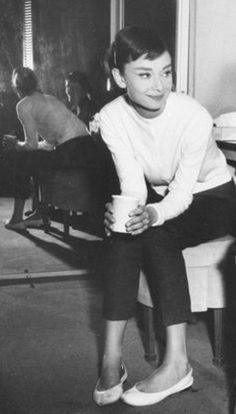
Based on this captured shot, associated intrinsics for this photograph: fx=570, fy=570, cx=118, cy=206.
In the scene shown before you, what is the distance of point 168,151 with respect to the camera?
5.84 feet

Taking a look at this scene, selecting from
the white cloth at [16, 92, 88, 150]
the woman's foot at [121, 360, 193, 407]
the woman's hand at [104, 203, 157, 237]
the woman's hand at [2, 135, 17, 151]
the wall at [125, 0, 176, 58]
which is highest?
the wall at [125, 0, 176, 58]

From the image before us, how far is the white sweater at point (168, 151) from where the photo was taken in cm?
171

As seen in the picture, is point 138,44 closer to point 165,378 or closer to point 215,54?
point 165,378

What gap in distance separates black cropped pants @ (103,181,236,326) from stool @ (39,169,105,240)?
1.94 meters

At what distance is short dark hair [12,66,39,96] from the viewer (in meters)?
3.61

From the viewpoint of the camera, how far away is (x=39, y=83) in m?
3.81

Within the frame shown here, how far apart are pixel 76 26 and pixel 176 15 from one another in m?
2.06

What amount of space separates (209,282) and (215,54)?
1.66 m

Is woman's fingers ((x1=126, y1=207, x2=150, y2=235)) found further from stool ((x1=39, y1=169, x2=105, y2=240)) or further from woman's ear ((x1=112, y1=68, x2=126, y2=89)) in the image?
stool ((x1=39, y1=169, x2=105, y2=240))

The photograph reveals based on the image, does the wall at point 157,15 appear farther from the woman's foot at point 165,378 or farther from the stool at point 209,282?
the woman's foot at point 165,378

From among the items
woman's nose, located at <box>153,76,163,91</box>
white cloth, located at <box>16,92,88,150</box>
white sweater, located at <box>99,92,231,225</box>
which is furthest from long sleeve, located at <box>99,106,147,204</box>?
white cloth, located at <box>16,92,88,150</box>

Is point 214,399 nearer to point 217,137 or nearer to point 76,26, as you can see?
point 217,137

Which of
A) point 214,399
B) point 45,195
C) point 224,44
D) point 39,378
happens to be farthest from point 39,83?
point 214,399

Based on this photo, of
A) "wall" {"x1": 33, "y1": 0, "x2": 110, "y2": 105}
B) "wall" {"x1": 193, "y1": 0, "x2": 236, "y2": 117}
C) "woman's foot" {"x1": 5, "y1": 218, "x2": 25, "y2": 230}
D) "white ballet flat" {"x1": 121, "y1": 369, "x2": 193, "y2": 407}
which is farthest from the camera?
"wall" {"x1": 33, "y1": 0, "x2": 110, "y2": 105}
